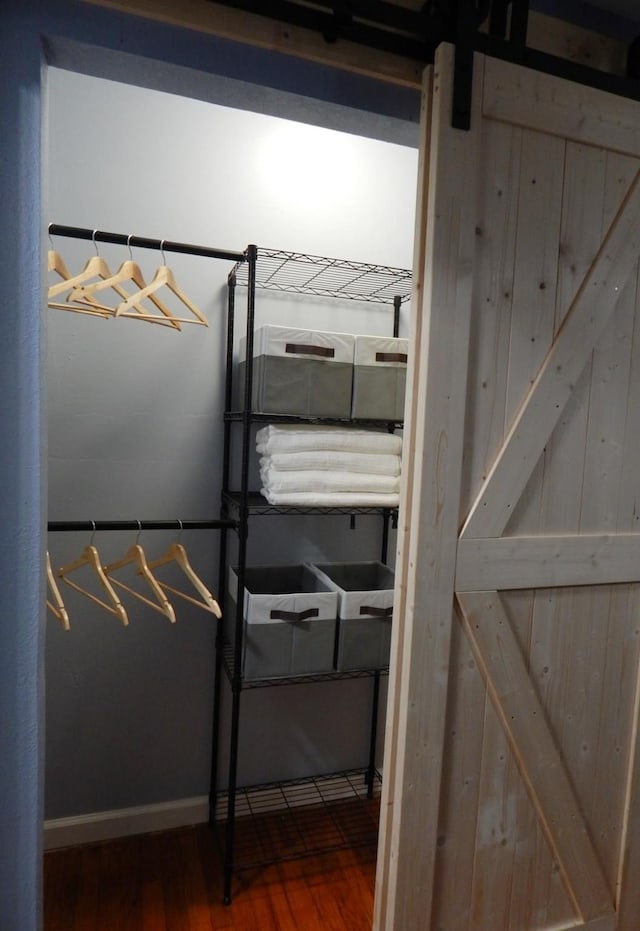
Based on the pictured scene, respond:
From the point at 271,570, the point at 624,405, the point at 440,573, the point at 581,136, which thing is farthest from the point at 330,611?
the point at 581,136

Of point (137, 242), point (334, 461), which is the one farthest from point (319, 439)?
point (137, 242)

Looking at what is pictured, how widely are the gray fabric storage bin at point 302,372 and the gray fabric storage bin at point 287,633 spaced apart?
609 mm

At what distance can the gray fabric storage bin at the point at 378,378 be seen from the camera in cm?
205

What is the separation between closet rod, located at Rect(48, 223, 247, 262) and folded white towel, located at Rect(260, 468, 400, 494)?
2.30 feet

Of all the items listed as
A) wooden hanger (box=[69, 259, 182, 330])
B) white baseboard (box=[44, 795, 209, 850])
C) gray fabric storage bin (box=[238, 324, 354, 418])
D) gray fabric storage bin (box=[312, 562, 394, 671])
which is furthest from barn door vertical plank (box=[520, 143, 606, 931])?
white baseboard (box=[44, 795, 209, 850])

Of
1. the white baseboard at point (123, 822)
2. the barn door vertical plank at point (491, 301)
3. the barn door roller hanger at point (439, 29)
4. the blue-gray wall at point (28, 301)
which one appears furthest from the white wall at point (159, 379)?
the barn door vertical plank at point (491, 301)

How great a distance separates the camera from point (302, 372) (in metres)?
1.97

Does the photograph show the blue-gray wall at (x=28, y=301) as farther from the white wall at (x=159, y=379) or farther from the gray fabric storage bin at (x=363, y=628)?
the gray fabric storage bin at (x=363, y=628)

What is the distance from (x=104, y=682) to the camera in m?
2.23

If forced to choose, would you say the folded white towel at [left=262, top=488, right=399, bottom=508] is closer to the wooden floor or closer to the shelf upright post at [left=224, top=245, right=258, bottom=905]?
the shelf upright post at [left=224, top=245, right=258, bottom=905]

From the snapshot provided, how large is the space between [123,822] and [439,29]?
262 centimetres

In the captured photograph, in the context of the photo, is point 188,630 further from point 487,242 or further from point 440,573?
point 487,242

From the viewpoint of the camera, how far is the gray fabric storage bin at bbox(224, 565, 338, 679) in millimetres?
1990

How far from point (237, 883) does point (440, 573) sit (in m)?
1.48
